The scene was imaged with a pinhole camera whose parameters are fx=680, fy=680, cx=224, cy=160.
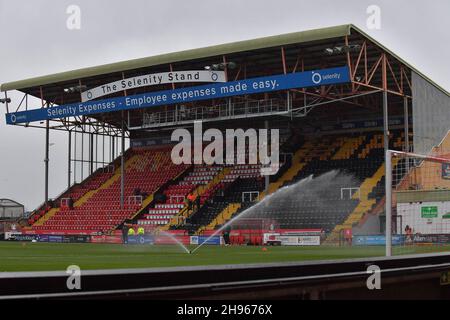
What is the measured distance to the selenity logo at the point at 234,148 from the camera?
52.2 m

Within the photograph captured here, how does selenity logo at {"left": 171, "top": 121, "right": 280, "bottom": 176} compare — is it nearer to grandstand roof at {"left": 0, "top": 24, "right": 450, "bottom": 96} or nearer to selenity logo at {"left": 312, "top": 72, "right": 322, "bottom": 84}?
grandstand roof at {"left": 0, "top": 24, "right": 450, "bottom": 96}

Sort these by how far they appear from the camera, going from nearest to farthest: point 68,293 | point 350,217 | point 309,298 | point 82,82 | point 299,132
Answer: point 68,293
point 309,298
point 350,217
point 82,82
point 299,132

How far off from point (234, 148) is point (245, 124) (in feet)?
16.7

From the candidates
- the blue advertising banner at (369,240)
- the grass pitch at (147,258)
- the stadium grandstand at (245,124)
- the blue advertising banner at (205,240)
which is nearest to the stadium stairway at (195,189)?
the stadium grandstand at (245,124)

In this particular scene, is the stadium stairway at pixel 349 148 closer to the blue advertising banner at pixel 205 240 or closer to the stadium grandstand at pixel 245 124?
the stadium grandstand at pixel 245 124

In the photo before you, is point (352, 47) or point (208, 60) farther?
point (208, 60)

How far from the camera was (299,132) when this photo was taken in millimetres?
56438

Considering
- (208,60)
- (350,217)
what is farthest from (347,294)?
(208,60)

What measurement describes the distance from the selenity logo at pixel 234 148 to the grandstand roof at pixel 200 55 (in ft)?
20.6

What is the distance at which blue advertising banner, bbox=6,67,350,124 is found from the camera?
38.7m

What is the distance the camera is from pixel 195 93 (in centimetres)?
4381

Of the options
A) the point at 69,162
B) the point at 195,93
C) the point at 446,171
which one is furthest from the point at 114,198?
the point at 446,171
